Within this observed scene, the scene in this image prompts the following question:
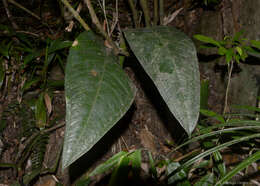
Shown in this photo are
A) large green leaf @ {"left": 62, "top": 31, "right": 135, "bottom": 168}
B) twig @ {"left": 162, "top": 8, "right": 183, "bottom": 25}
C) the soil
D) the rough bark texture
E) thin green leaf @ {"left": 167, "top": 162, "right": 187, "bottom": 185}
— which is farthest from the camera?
twig @ {"left": 162, "top": 8, "right": 183, "bottom": 25}

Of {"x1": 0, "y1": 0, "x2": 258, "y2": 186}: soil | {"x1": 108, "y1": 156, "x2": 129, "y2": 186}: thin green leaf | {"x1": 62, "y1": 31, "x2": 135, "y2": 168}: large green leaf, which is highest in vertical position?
{"x1": 62, "y1": 31, "x2": 135, "y2": 168}: large green leaf

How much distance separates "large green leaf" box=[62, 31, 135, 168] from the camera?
1.19 feet

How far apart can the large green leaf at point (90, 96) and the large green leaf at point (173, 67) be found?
2.9 inches

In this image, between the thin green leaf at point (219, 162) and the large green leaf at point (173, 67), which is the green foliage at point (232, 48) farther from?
the thin green leaf at point (219, 162)

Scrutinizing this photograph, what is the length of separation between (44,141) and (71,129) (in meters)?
0.62

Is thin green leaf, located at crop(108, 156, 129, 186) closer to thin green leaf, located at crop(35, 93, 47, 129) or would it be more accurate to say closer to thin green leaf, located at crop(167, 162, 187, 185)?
thin green leaf, located at crop(167, 162, 187, 185)

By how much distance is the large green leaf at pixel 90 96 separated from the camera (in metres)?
0.36

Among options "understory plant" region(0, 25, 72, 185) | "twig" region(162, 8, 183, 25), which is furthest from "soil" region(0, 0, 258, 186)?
"twig" region(162, 8, 183, 25)

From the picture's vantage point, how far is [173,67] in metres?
0.47

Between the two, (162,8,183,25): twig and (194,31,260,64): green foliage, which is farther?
(162,8,183,25): twig

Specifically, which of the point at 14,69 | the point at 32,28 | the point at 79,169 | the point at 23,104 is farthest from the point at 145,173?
the point at 32,28

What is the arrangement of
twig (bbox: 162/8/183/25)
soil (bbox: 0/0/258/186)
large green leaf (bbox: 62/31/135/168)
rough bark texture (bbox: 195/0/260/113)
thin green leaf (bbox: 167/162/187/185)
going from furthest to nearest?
twig (bbox: 162/8/183/25), soil (bbox: 0/0/258/186), rough bark texture (bbox: 195/0/260/113), thin green leaf (bbox: 167/162/187/185), large green leaf (bbox: 62/31/135/168)

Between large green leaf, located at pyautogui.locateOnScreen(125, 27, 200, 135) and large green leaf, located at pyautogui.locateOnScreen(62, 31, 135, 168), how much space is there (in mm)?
73

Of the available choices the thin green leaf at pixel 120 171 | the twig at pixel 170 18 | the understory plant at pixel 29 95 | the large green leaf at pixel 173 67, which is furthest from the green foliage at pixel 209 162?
the twig at pixel 170 18
